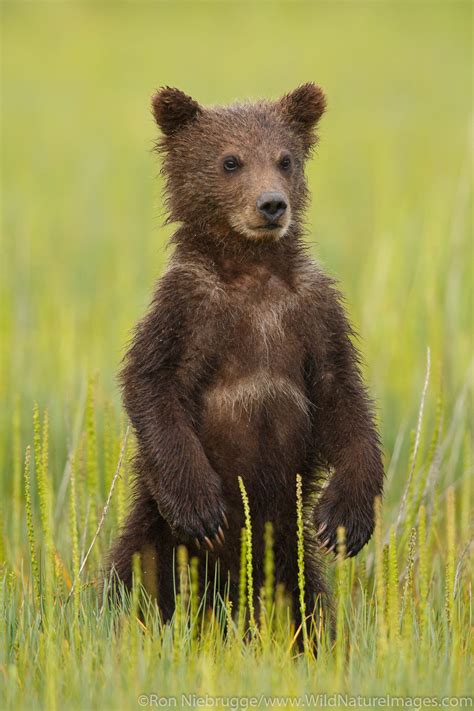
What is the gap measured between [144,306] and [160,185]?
7.83 meters

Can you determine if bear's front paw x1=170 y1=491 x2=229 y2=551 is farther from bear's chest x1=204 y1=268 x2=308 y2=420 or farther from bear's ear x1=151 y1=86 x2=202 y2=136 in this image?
bear's ear x1=151 y1=86 x2=202 y2=136

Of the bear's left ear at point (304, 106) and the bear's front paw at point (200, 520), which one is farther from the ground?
the bear's left ear at point (304, 106)

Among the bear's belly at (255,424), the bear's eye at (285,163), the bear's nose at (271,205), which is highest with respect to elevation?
the bear's eye at (285,163)

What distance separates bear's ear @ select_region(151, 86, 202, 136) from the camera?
14.8 ft

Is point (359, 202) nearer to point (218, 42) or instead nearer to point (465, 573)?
point (465, 573)

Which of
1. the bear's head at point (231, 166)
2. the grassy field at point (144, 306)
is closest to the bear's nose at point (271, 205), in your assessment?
the bear's head at point (231, 166)

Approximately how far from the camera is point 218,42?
82.9ft

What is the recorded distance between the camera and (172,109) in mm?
4566

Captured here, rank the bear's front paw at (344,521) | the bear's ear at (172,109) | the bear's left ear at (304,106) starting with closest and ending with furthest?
the bear's front paw at (344,521) → the bear's ear at (172,109) → the bear's left ear at (304,106)

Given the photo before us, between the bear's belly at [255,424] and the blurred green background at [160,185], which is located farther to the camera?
the blurred green background at [160,185]

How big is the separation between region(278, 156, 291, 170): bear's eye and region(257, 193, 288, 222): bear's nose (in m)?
0.28

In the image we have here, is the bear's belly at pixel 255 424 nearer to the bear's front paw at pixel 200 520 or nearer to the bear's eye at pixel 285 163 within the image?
the bear's front paw at pixel 200 520

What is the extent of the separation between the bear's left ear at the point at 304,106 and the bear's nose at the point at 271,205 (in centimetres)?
57

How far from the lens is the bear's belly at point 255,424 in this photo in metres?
4.33
